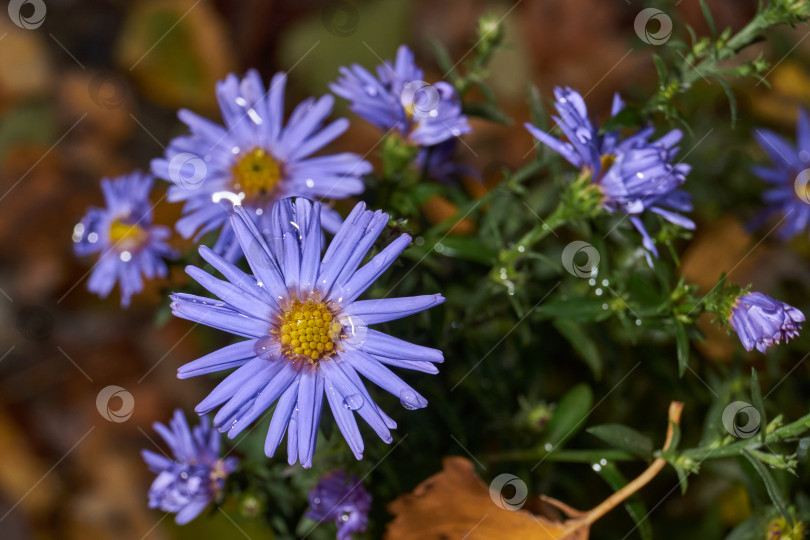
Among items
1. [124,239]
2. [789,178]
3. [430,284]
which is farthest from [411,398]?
[789,178]

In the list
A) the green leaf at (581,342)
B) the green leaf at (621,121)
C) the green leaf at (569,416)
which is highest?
the green leaf at (621,121)

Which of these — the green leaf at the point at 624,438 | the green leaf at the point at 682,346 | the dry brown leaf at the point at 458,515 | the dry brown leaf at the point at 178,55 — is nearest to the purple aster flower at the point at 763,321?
the green leaf at the point at 682,346

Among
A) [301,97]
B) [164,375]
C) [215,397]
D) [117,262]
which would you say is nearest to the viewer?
[215,397]

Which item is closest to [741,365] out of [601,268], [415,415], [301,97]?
[601,268]

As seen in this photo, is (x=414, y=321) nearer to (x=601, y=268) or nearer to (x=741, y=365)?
(x=601, y=268)

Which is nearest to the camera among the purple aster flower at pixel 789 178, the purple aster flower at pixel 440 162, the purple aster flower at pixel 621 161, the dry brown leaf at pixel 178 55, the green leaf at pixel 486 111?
the purple aster flower at pixel 621 161

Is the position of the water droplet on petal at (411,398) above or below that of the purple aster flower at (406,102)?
below

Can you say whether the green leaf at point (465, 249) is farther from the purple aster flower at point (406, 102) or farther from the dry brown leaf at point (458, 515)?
the dry brown leaf at point (458, 515)

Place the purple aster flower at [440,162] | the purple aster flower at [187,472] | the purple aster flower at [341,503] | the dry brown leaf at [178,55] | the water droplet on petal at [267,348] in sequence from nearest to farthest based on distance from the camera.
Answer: the water droplet on petal at [267,348], the purple aster flower at [341,503], the purple aster flower at [187,472], the purple aster flower at [440,162], the dry brown leaf at [178,55]
